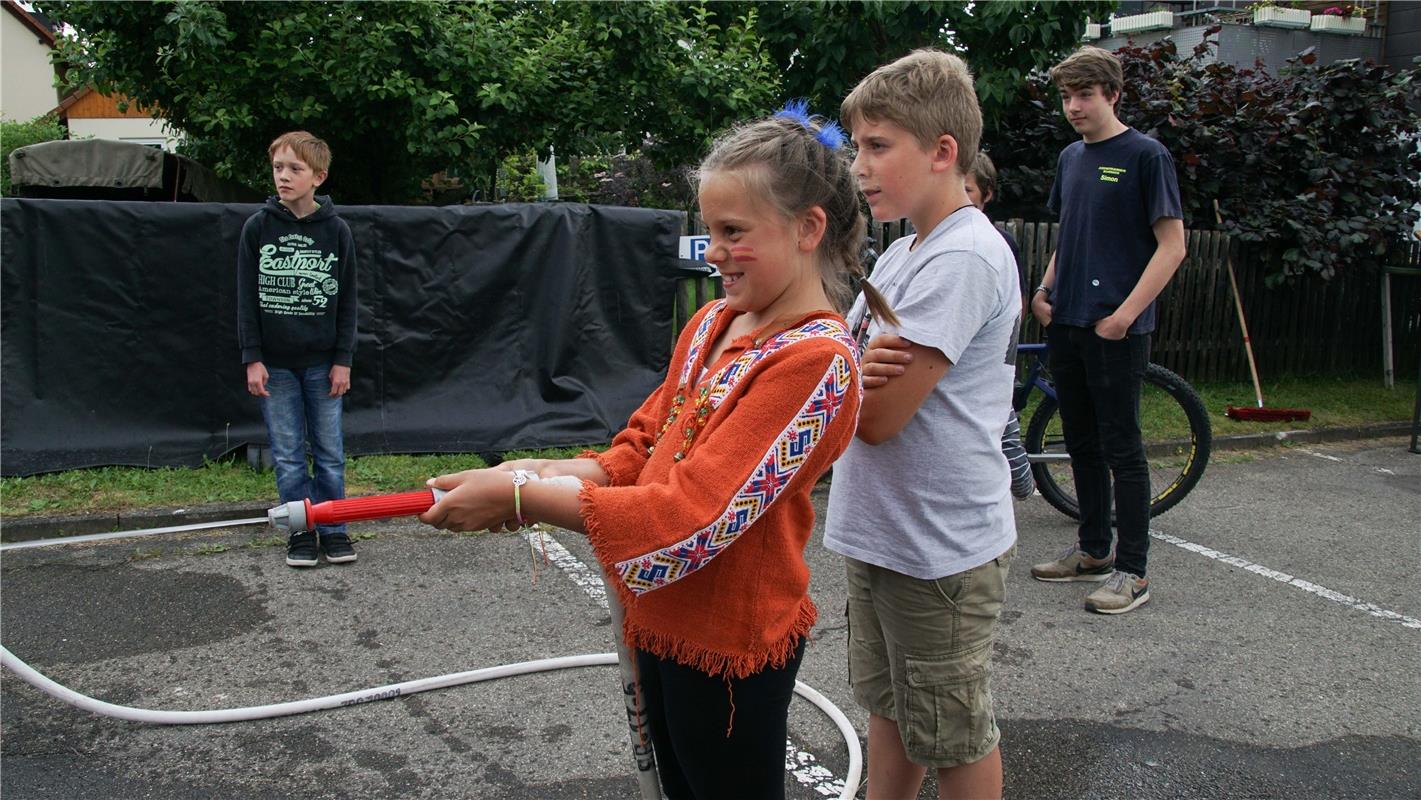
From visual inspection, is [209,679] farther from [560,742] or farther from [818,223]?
[818,223]

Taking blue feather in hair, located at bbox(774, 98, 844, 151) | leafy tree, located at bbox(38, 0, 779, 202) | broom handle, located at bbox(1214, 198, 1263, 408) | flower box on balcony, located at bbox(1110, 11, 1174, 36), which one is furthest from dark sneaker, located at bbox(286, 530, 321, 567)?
Result: flower box on balcony, located at bbox(1110, 11, 1174, 36)

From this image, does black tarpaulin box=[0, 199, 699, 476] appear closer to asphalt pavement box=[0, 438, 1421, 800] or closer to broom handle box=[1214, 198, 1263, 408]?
asphalt pavement box=[0, 438, 1421, 800]

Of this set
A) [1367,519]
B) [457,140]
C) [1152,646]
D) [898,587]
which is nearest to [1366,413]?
→ [1367,519]

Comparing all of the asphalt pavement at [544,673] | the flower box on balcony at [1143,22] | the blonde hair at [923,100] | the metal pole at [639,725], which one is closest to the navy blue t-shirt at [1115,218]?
the asphalt pavement at [544,673]

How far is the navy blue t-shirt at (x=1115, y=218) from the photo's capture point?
171 inches

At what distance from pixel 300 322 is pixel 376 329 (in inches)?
84.0

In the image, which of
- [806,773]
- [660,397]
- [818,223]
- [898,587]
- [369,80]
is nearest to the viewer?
[818,223]

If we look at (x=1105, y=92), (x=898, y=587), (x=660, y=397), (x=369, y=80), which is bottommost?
(x=898, y=587)

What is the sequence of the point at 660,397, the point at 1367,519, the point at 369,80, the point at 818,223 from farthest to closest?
the point at 369,80, the point at 1367,519, the point at 660,397, the point at 818,223

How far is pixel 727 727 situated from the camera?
1.92 meters

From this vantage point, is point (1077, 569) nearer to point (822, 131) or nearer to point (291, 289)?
point (822, 131)

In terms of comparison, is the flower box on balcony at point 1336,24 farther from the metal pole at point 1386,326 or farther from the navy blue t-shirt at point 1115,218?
the navy blue t-shirt at point 1115,218

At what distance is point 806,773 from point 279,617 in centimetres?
243

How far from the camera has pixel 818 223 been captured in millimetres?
1863
